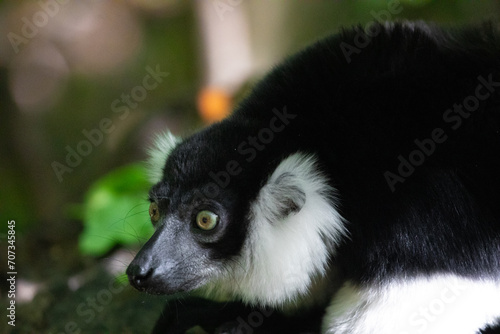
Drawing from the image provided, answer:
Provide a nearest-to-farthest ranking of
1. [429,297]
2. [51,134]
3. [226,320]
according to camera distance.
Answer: [429,297] < [226,320] < [51,134]

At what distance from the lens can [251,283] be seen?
2.82 m

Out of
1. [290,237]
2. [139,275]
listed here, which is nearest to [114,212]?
[139,275]

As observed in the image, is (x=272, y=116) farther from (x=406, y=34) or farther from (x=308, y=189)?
(x=406, y=34)

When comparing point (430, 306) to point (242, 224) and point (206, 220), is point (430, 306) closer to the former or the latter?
point (242, 224)

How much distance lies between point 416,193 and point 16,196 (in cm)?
662

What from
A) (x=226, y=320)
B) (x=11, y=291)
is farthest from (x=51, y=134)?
(x=226, y=320)

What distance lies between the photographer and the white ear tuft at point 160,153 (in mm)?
3205

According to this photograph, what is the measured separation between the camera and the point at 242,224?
2783 millimetres

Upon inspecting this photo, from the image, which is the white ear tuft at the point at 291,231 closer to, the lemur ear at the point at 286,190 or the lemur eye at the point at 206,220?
the lemur ear at the point at 286,190

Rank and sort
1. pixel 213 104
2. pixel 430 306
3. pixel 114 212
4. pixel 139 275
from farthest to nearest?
1. pixel 213 104
2. pixel 114 212
3. pixel 139 275
4. pixel 430 306

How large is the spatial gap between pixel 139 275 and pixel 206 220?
416mm

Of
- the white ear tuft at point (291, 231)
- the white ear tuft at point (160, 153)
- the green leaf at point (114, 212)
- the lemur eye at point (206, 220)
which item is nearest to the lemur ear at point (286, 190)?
the white ear tuft at point (291, 231)

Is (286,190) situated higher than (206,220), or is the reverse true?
(286,190)

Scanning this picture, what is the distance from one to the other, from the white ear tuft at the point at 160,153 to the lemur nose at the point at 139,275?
0.64 m
